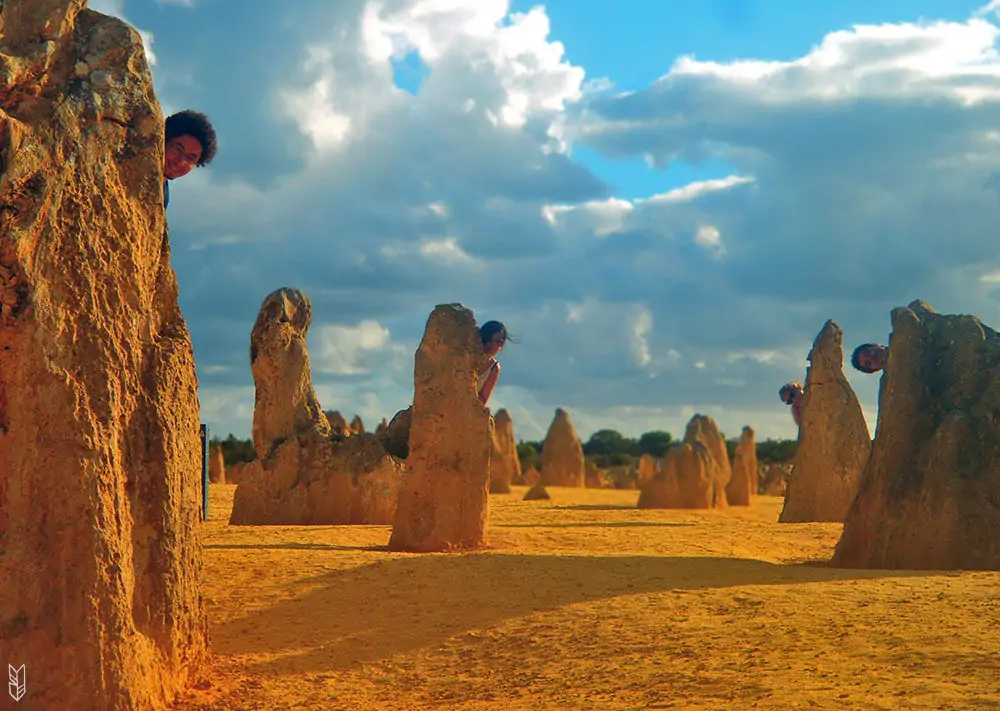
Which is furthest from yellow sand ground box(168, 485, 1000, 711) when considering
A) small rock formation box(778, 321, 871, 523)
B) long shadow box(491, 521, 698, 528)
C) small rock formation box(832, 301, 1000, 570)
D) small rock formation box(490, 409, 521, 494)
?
small rock formation box(490, 409, 521, 494)

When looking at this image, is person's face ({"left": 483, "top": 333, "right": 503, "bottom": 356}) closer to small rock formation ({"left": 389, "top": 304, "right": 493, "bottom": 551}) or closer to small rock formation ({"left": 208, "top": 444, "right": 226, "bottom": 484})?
small rock formation ({"left": 389, "top": 304, "right": 493, "bottom": 551})

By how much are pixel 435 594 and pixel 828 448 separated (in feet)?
30.7

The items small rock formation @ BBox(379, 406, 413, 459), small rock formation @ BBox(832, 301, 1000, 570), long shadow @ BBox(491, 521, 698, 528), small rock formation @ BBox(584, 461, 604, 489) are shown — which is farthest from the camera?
small rock formation @ BBox(584, 461, 604, 489)

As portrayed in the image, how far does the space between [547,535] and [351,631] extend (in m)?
4.93

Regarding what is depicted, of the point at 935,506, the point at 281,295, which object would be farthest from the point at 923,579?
the point at 281,295

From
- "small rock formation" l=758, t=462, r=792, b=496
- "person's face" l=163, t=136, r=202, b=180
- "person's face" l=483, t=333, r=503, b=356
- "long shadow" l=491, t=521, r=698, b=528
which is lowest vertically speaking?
"long shadow" l=491, t=521, r=698, b=528

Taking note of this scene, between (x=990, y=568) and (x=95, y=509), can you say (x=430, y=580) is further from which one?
(x=990, y=568)

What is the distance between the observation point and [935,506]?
28.2 feet

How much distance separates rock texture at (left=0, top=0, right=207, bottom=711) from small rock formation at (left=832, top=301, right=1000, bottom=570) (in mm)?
5769

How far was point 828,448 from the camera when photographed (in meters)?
15.1

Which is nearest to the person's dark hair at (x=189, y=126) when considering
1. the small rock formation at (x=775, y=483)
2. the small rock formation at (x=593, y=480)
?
the small rock formation at (x=775, y=483)

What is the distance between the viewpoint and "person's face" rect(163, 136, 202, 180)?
600cm

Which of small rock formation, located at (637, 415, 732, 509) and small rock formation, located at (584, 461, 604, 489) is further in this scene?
small rock formation, located at (584, 461, 604, 489)

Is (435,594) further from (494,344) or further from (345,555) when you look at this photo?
(494,344)
